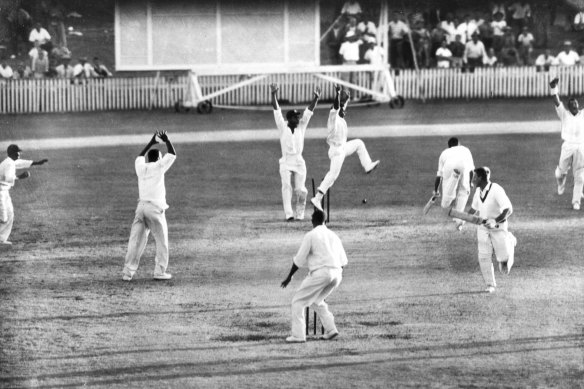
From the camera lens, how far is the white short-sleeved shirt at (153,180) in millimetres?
19781

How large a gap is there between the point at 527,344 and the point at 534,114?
24404mm

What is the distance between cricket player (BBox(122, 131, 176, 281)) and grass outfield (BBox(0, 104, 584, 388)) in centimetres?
49

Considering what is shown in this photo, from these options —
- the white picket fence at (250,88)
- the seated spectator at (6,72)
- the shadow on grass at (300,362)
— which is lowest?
the shadow on grass at (300,362)

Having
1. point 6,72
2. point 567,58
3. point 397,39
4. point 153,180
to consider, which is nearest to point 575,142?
point 153,180

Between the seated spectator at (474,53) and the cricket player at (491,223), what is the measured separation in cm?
2515

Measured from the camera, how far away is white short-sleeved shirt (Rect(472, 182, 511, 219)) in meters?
18.9

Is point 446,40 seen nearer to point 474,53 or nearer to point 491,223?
point 474,53

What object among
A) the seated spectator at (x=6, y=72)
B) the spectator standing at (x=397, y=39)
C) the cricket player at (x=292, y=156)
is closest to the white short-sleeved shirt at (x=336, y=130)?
the cricket player at (x=292, y=156)

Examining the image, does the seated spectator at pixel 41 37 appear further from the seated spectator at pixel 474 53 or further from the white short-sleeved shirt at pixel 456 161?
the white short-sleeved shirt at pixel 456 161

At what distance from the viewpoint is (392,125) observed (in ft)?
125

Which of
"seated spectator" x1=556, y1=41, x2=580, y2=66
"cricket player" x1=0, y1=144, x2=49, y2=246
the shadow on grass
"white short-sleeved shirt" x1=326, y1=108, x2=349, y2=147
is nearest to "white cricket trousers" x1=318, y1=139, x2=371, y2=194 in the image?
"white short-sleeved shirt" x1=326, y1=108, x2=349, y2=147

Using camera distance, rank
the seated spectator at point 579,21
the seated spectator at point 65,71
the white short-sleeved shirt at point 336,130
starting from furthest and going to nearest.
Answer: the seated spectator at point 579,21 → the seated spectator at point 65,71 → the white short-sleeved shirt at point 336,130

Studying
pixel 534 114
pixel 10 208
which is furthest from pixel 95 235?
pixel 534 114

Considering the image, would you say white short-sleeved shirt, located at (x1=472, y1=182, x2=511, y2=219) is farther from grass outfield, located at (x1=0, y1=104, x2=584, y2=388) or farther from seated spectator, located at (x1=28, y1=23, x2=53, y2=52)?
seated spectator, located at (x1=28, y1=23, x2=53, y2=52)
